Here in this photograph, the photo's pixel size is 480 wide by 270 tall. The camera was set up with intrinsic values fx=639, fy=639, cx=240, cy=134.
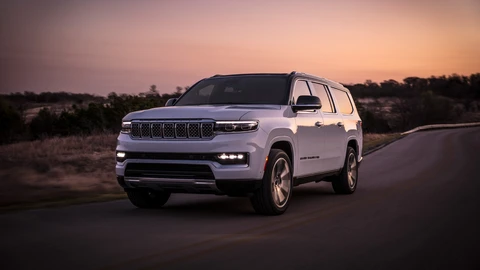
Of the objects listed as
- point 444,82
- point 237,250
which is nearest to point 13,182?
point 237,250

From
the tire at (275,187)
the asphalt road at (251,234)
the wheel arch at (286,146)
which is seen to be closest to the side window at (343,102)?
the asphalt road at (251,234)

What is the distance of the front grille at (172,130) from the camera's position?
26.4ft

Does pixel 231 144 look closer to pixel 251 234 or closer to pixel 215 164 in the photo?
pixel 215 164

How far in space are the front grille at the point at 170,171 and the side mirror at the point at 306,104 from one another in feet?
6.45

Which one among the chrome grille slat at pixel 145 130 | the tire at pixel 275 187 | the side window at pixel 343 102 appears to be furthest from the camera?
the side window at pixel 343 102

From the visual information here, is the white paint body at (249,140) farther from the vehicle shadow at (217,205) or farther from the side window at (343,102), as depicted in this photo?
the side window at (343,102)

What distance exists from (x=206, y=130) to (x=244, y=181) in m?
0.80

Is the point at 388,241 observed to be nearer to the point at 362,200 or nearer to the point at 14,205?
the point at 362,200

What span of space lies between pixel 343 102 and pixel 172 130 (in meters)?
4.83

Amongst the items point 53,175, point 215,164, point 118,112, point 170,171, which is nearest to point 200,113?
point 215,164

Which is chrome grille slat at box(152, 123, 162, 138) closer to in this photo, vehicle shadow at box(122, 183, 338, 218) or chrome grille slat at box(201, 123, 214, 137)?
chrome grille slat at box(201, 123, 214, 137)

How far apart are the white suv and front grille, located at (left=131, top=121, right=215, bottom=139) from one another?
1 centimetres

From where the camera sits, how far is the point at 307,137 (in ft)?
31.7

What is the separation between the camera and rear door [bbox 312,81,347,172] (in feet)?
34.4
